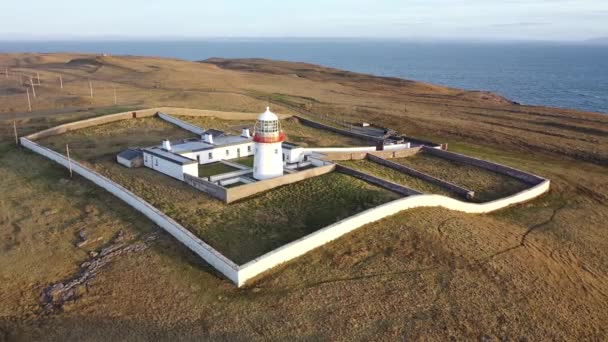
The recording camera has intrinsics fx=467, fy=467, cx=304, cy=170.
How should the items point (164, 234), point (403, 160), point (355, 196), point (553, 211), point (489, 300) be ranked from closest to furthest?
1. point (489, 300)
2. point (164, 234)
3. point (355, 196)
4. point (553, 211)
5. point (403, 160)

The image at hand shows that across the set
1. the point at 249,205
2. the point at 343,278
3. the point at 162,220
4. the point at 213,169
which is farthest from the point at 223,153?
the point at 343,278

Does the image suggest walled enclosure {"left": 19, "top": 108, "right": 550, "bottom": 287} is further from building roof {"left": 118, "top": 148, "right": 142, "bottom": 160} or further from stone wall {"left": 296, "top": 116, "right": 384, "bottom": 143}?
stone wall {"left": 296, "top": 116, "right": 384, "bottom": 143}

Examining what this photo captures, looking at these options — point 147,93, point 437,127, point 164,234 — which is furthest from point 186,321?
point 147,93

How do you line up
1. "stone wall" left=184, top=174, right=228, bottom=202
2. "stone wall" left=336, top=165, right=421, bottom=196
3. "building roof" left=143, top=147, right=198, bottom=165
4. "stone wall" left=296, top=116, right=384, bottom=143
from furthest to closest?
"stone wall" left=296, top=116, right=384, bottom=143
"building roof" left=143, top=147, right=198, bottom=165
"stone wall" left=336, top=165, right=421, bottom=196
"stone wall" left=184, top=174, right=228, bottom=202

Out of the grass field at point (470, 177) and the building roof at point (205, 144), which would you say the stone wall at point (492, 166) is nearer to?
the grass field at point (470, 177)

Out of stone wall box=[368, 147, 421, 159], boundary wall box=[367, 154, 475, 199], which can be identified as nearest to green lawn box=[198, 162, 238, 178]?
boundary wall box=[367, 154, 475, 199]

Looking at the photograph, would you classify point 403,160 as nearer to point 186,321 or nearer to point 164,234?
point 164,234
